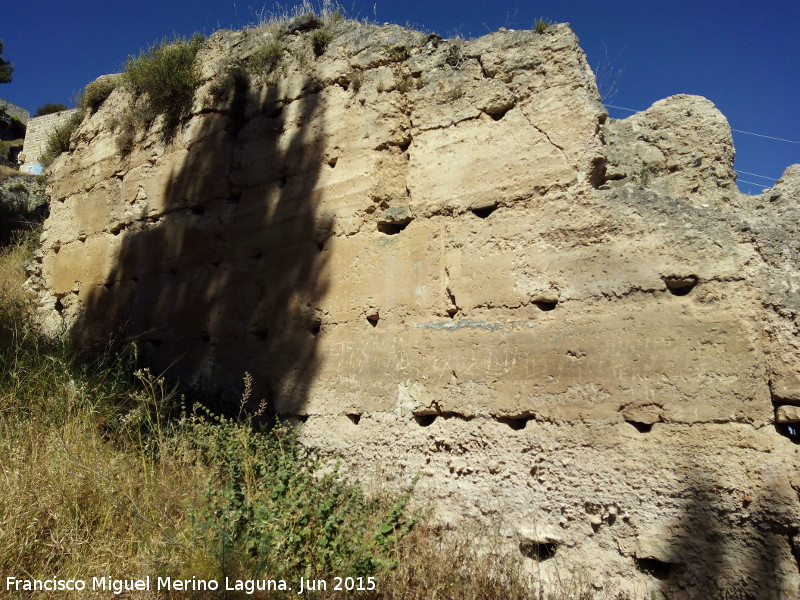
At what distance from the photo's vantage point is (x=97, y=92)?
6719 millimetres

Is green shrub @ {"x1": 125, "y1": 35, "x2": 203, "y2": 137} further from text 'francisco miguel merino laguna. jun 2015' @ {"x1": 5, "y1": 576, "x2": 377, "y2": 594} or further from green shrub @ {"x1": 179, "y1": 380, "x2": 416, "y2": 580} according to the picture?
text 'francisco miguel merino laguna. jun 2015' @ {"x1": 5, "y1": 576, "x2": 377, "y2": 594}

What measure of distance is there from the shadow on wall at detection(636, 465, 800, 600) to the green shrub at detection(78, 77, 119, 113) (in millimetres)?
6734

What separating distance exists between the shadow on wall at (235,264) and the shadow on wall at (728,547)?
2.46 meters

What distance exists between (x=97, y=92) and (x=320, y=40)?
10.8ft

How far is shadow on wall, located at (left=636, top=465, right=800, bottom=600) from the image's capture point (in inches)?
104

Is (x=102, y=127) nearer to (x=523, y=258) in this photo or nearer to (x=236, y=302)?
(x=236, y=302)

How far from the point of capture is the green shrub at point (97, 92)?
6.70 m

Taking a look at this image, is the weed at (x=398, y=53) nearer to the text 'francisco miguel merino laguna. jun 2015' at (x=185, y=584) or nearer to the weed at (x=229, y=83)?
the weed at (x=229, y=83)

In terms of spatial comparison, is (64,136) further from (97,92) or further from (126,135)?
(126,135)

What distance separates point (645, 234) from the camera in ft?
10.6

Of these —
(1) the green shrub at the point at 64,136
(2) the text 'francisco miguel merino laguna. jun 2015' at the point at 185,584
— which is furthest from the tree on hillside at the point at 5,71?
(2) the text 'francisco miguel merino laguna. jun 2015' at the point at 185,584

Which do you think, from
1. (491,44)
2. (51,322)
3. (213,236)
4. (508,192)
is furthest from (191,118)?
(508,192)

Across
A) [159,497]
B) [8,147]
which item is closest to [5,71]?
[8,147]

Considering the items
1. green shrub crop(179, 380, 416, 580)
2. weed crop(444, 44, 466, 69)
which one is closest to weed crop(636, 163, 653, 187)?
weed crop(444, 44, 466, 69)
